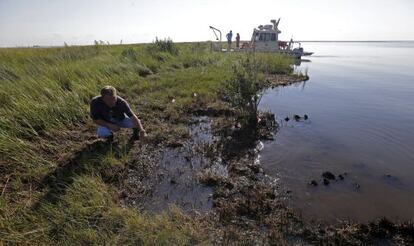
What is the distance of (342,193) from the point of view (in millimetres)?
5055

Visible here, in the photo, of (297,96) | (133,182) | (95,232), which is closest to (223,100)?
(297,96)

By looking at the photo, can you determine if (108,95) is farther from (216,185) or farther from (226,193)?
(226,193)

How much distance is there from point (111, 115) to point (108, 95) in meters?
0.66

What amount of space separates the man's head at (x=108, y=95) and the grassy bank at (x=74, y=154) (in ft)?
2.71

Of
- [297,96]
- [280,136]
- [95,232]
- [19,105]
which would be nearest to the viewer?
[95,232]

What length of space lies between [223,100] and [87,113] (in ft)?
14.2

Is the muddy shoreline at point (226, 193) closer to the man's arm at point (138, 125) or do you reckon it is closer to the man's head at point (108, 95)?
the man's arm at point (138, 125)

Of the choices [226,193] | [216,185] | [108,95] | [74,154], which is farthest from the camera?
[108,95]

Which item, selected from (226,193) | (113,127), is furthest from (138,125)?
(226,193)

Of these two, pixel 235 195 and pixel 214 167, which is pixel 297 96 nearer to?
pixel 214 167

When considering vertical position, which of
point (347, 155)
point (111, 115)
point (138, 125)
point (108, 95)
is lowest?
point (347, 155)

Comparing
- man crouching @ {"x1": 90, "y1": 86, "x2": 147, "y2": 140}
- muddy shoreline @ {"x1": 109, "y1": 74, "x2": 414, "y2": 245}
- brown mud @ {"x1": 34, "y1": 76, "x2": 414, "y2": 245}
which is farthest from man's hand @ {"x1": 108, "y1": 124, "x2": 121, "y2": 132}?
muddy shoreline @ {"x1": 109, "y1": 74, "x2": 414, "y2": 245}

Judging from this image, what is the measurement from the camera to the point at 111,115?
660cm

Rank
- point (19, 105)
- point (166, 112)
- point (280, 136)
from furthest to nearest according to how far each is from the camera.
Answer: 1. point (166, 112)
2. point (280, 136)
3. point (19, 105)
